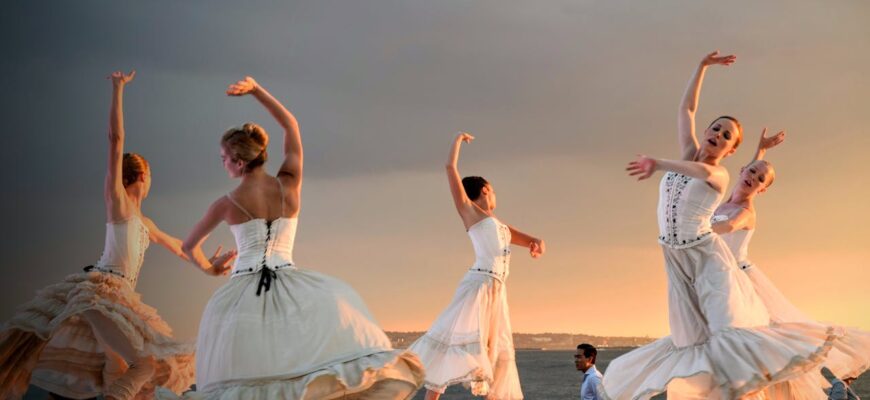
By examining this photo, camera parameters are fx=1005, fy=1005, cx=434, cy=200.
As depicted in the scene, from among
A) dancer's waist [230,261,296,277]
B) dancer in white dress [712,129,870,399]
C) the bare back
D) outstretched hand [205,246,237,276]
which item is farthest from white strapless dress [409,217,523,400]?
the bare back

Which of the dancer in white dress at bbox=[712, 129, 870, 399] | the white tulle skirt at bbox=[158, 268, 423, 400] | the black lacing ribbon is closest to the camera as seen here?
the white tulle skirt at bbox=[158, 268, 423, 400]

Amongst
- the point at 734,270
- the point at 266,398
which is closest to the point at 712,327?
the point at 734,270

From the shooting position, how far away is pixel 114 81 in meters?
7.64

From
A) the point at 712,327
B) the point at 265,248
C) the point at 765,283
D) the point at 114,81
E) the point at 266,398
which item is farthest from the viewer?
the point at 765,283

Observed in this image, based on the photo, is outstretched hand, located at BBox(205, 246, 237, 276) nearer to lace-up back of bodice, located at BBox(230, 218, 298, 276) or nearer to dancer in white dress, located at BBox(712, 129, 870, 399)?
lace-up back of bodice, located at BBox(230, 218, 298, 276)

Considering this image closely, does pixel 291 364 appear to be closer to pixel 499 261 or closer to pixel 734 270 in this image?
pixel 734 270

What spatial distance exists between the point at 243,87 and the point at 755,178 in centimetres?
522

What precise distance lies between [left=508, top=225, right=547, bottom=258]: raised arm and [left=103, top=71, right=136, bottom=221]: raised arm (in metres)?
3.64

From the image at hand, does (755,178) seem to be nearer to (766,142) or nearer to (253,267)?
(766,142)

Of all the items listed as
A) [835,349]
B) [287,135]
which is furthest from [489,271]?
[287,135]

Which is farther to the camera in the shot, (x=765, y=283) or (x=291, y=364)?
(x=765, y=283)

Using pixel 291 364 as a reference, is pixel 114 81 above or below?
above

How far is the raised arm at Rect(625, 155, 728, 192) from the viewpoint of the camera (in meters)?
6.39

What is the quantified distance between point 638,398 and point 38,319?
15.0ft
